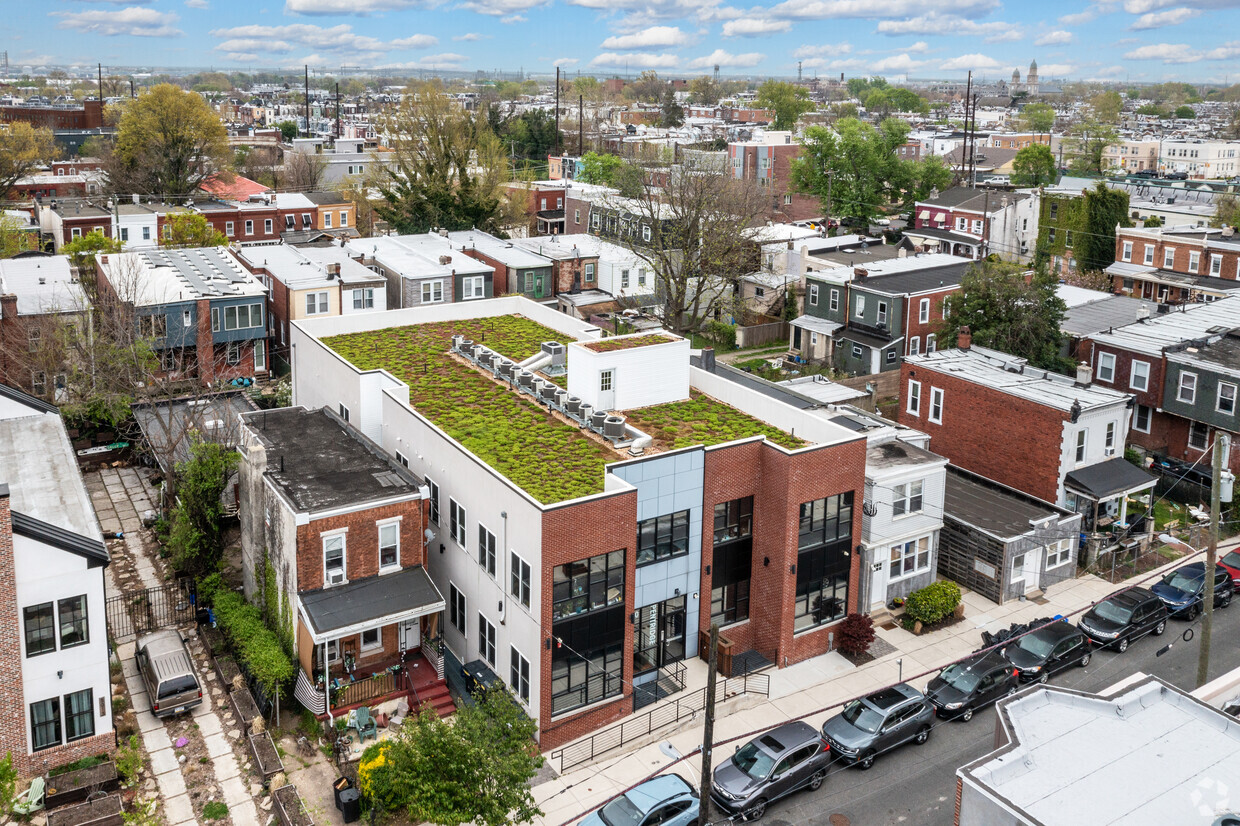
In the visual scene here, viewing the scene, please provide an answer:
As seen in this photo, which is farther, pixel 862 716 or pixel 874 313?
pixel 874 313

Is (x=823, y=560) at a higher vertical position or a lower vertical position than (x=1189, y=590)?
higher

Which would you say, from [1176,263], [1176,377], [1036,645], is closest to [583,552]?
[1036,645]

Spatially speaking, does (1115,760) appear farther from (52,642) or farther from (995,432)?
(995,432)

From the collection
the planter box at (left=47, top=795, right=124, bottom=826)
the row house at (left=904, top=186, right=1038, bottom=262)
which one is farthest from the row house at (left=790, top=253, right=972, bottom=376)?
the planter box at (left=47, top=795, right=124, bottom=826)

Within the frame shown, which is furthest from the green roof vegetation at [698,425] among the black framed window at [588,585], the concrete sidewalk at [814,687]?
the concrete sidewalk at [814,687]

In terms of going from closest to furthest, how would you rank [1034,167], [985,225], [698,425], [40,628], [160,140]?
1. [40,628]
2. [698,425]
3. [985,225]
4. [160,140]
5. [1034,167]

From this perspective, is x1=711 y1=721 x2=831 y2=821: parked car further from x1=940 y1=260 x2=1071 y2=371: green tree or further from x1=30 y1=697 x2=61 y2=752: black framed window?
x1=940 y1=260 x2=1071 y2=371: green tree
